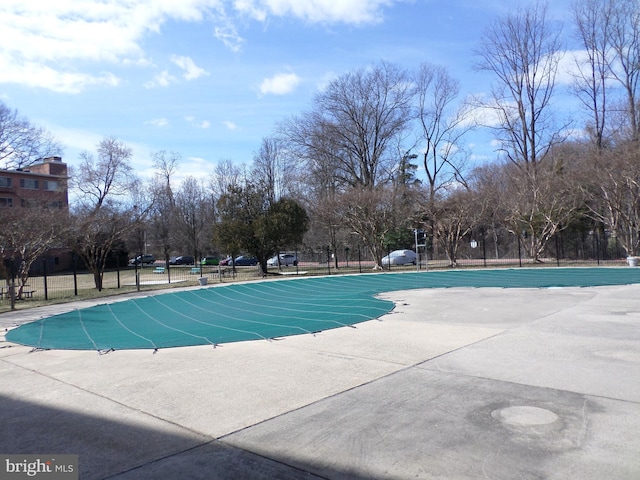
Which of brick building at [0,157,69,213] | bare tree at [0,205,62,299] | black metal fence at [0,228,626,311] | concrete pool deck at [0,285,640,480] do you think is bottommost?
concrete pool deck at [0,285,640,480]

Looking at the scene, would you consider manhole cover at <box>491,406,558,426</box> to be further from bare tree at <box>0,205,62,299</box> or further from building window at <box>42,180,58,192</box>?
building window at <box>42,180,58,192</box>

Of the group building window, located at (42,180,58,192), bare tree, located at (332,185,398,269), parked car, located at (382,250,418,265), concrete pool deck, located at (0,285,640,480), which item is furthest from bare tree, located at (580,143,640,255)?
building window, located at (42,180,58,192)

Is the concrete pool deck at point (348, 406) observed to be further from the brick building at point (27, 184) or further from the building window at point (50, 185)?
the building window at point (50, 185)

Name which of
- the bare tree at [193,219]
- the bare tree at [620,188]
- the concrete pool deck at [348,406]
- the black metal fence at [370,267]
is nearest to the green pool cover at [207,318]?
the concrete pool deck at [348,406]

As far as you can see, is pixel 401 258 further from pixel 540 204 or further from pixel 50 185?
pixel 50 185

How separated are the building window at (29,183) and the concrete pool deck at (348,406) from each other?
214 feet

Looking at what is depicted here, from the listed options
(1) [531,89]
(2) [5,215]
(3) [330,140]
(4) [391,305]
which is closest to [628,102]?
(1) [531,89]

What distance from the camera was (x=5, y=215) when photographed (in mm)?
27797

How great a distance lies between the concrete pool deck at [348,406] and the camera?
13.9 ft

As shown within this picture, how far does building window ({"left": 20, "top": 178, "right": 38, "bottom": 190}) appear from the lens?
6575cm

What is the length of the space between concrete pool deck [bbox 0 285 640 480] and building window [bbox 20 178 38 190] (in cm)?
6509

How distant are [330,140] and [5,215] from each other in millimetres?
29373

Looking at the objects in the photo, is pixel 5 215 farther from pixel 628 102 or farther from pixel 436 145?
pixel 628 102

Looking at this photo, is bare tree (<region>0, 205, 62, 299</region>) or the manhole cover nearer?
the manhole cover
